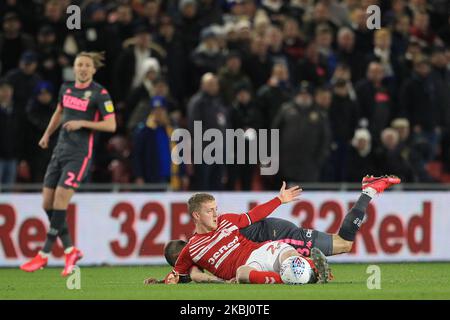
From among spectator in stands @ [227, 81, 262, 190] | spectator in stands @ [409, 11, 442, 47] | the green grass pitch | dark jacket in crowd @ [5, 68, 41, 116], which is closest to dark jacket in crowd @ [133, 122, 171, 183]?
spectator in stands @ [227, 81, 262, 190]

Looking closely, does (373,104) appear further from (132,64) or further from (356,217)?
(356,217)

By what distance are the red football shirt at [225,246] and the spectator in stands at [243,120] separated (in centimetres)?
585

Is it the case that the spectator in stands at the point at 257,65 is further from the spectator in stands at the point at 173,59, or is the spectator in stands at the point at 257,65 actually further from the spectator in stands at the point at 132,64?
the spectator in stands at the point at 132,64

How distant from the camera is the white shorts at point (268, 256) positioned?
11.5 metres

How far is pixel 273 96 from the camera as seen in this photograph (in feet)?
59.7

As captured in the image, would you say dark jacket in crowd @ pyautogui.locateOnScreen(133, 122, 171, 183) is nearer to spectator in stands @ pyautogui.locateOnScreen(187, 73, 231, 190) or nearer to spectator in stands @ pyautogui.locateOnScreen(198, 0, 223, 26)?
spectator in stands @ pyautogui.locateOnScreen(187, 73, 231, 190)

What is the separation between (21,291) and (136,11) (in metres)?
8.61

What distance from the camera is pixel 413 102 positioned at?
19547mm

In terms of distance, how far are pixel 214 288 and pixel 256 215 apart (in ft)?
2.85

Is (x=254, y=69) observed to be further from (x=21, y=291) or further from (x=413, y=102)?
(x=21, y=291)

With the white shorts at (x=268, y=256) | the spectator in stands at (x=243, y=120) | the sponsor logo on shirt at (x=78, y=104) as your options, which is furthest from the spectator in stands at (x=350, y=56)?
the white shorts at (x=268, y=256)

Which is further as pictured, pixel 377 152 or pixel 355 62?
pixel 355 62

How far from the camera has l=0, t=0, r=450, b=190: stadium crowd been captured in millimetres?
17344
